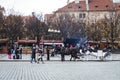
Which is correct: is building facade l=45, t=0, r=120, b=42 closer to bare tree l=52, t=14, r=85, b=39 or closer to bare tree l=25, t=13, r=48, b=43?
bare tree l=25, t=13, r=48, b=43

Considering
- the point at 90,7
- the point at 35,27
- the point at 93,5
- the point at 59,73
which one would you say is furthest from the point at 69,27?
the point at 59,73

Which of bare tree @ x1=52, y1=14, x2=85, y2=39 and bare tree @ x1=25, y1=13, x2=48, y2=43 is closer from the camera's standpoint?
bare tree @ x1=52, y1=14, x2=85, y2=39

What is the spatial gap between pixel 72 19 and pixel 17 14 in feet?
47.4

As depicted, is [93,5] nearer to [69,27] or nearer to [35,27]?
[35,27]

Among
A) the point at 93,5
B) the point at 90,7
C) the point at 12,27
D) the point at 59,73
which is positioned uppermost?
the point at 93,5

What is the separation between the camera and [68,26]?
318 feet

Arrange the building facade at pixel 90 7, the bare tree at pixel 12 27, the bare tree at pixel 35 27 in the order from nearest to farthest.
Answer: the bare tree at pixel 12 27 < the bare tree at pixel 35 27 < the building facade at pixel 90 7

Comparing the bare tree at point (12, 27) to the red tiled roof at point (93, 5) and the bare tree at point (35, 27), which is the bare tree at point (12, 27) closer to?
the bare tree at point (35, 27)

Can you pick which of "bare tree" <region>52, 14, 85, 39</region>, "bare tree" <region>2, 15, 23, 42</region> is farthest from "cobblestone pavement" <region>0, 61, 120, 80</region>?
"bare tree" <region>2, 15, 23, 42</region>

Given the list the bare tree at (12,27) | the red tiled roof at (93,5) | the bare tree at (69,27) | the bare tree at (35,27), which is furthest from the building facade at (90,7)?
the bare tree at (12,27)

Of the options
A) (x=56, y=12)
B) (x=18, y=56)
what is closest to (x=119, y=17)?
(x=56, y=12)

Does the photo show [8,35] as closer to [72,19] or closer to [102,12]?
[72,19]

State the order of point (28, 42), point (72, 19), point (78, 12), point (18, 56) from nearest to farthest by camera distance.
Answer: point (18, 56) < point (28, 42) < point (72, 19) < point (78, 12)

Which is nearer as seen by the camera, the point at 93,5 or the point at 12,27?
the point at 12,27
